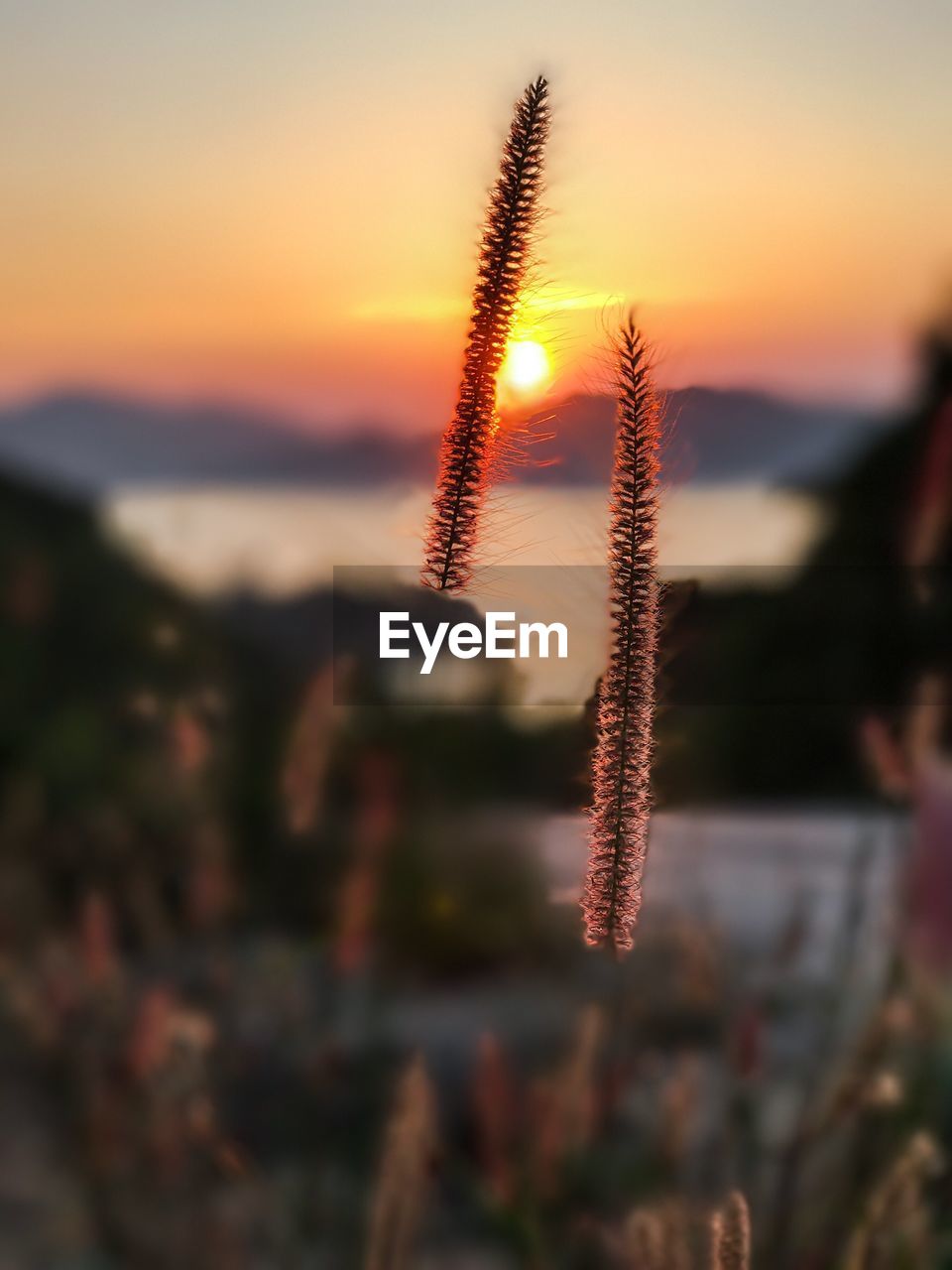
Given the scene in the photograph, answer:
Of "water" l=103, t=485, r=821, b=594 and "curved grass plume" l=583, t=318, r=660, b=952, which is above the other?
"water" l=103, t=485, r=821, b=594

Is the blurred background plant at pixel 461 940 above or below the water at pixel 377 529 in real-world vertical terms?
below

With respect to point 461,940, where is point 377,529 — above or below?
above

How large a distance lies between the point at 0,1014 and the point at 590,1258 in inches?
Answer: 18.8

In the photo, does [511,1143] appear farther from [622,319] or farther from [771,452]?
[622,319]

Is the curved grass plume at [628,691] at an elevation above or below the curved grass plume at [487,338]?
below

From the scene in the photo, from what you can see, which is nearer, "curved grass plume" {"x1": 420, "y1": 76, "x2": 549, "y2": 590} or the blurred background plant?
"curved grass plume" {"x1": 420, "y1": 76, "x2": 549, "y2": 590}

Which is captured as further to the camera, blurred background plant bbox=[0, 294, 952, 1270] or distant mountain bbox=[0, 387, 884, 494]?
blurred background plant bbox=[0, 294, 952, 1270]

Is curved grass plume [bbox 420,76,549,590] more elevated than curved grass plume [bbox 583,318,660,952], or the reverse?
curved grass plume [bbox 420,76,549,590]

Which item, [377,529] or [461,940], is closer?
[377,529]

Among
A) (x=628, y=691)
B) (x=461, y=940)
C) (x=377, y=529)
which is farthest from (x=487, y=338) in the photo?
(x=461, y=940)

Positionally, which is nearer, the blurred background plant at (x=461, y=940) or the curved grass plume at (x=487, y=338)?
the curved grass plume at (x=487, y=338)

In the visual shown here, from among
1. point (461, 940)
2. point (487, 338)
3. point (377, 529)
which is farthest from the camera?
point (461, 940)

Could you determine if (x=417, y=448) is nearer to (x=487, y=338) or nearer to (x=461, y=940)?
(x=487, y=338)

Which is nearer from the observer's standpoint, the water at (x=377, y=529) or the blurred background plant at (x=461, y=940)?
the water at (x=377, y=529)
